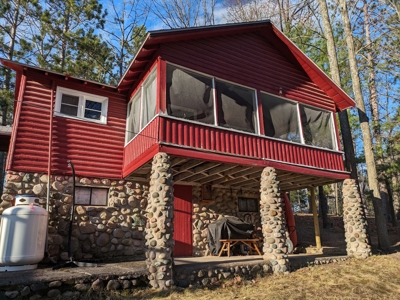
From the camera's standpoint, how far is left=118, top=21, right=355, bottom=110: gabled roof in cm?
714

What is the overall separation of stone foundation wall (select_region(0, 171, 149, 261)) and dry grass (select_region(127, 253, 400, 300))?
8.69 feet

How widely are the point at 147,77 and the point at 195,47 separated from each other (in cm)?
150

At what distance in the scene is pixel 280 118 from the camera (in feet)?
30.4

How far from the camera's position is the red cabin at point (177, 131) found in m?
7.20

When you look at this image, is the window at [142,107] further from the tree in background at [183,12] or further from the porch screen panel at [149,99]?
the tree in background at [183,12]

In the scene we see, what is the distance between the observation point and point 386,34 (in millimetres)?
14273

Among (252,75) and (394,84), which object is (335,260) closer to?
(252,75)

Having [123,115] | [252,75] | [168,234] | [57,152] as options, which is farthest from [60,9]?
[168,234]

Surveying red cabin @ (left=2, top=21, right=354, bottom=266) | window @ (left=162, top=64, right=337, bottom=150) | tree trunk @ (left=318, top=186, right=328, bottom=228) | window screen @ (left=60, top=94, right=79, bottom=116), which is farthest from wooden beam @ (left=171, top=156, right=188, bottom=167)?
tree trunk @ (left=318, top=186, right=328, bottom=228)

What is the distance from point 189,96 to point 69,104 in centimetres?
355

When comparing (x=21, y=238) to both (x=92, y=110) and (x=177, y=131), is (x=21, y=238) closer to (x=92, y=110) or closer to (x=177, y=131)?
(x=177, y=131)

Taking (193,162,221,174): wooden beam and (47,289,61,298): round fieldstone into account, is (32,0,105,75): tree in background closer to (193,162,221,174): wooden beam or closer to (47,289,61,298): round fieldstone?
(193,162,221,174): wooden beam

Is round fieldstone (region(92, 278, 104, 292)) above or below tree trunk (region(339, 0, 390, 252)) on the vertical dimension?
below

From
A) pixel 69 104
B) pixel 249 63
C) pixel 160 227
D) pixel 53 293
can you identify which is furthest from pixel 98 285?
pixel 249 63
